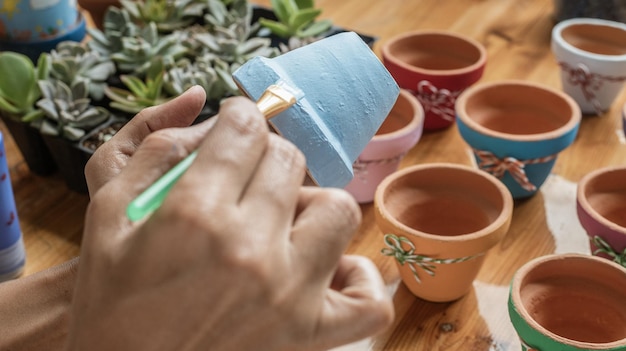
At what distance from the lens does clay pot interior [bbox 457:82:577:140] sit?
871 mm

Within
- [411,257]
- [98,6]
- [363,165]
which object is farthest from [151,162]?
[98,6]

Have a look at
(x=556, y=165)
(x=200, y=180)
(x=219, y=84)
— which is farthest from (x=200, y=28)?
(x=200, y=180)

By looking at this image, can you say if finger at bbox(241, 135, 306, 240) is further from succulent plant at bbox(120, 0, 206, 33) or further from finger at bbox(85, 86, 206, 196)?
succulent plant at bbox(120, 0, 206, 33)

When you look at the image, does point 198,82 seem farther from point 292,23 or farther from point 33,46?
point 33,46

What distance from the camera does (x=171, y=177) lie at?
0.36 m

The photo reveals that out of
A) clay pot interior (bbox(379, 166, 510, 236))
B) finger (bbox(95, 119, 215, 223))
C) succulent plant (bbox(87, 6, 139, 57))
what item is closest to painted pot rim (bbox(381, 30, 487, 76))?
clay pot interior (bbox(379, 166, 510, 236))

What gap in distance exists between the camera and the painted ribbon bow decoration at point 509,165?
796 mm

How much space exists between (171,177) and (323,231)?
0.08 metres

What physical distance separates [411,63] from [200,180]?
2.37 ft

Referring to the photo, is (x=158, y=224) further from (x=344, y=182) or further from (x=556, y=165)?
(x=556, y=165)

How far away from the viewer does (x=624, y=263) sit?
666 mm

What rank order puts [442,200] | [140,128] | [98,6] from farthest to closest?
[98,6] → [442,200] → [140,128]

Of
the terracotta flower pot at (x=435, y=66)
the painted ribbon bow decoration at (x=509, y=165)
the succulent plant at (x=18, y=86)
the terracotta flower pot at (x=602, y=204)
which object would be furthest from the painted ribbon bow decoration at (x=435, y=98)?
the succulent plant at (x=18, y=86)

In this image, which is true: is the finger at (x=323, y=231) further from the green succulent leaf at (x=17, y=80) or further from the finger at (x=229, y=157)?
the green succulent leaf at (x=17, y=80)
